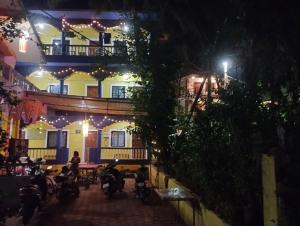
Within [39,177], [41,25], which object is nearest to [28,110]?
[39,177]

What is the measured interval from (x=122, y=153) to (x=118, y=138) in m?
2.11

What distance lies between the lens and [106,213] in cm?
1066

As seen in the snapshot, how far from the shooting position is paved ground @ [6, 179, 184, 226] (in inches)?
374

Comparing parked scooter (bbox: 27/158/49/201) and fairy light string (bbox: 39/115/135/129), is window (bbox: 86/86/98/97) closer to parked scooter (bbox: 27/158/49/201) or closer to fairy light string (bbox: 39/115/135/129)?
fairy light string (bbox: 39/115/135/129)

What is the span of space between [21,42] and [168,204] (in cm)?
1048

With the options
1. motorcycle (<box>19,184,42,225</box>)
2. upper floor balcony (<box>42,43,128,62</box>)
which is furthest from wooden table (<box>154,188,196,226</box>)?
upper floor balcony (<box>42,43,128,62</box>)

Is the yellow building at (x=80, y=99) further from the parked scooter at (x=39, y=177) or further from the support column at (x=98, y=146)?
the parked scooter at (x=39, y=177)

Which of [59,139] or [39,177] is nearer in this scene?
[39,177]

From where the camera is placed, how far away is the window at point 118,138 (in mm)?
24750

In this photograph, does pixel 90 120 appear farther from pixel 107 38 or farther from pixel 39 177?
pixel 39 177

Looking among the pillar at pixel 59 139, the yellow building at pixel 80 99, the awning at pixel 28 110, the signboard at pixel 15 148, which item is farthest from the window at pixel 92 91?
the signboard at pixel 15 148

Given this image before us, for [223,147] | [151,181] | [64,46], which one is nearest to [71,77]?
[64,46]

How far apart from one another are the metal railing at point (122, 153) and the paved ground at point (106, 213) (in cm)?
918

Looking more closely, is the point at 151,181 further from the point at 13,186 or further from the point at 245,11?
the point at 245,11
